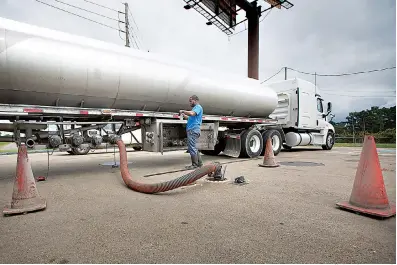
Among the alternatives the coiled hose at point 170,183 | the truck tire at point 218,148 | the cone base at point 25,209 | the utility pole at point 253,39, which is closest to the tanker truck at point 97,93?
the truck tire at point 218,148

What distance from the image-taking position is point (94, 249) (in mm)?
2121

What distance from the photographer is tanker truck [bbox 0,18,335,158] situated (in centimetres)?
438

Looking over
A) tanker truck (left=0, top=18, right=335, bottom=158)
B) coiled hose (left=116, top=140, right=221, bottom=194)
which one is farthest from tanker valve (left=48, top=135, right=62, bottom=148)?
coiled hose (left=116, top=140, right=221, bottom=194)

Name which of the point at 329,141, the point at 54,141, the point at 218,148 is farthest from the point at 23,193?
the point at 329,141

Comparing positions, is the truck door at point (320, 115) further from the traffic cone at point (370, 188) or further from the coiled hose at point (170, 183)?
the traffic cone at point (370, 188)

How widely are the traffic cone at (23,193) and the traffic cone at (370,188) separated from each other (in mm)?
3934

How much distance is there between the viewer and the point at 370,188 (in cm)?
296

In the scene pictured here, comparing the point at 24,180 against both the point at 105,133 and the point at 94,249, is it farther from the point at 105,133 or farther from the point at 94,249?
the point at 105,133

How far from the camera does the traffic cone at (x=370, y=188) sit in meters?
2.92

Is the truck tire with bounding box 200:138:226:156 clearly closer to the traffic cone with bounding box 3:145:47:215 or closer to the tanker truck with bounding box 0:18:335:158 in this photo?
the tanker truck with bounding box 0:18:335:158

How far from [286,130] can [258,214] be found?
33.3 feet

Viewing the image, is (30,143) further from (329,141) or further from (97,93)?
(329,141)

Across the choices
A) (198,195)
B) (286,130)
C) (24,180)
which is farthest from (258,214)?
(286,130)

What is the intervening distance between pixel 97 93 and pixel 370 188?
4893 mm
